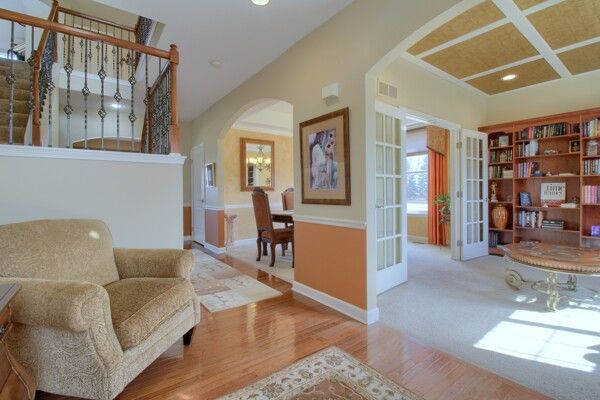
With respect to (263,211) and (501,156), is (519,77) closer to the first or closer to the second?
(501,156)

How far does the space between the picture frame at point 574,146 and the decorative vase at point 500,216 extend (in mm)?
1171

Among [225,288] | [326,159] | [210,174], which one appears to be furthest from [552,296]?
[210,174]

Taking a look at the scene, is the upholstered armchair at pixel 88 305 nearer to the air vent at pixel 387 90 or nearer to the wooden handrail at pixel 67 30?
the wooden handrail at pixel 67 30

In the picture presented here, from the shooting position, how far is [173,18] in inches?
108

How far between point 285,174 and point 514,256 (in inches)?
186

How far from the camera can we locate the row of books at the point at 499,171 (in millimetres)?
4632

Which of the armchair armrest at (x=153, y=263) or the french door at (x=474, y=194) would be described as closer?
the armchair armrest at (x=153, y=263)

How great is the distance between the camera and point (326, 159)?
2809mm

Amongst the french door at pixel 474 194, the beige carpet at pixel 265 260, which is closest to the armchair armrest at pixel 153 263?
the beige carpet at pixel 265 260

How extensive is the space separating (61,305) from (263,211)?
122 inches

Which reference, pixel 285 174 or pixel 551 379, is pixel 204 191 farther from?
pixel 551 379

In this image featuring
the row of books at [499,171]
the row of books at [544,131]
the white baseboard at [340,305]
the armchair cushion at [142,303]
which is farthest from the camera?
the row of books at [499,171]

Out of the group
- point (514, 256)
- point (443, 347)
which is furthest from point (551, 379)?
point (514, 256)

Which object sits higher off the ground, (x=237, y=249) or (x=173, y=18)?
(x=173, y=18)
